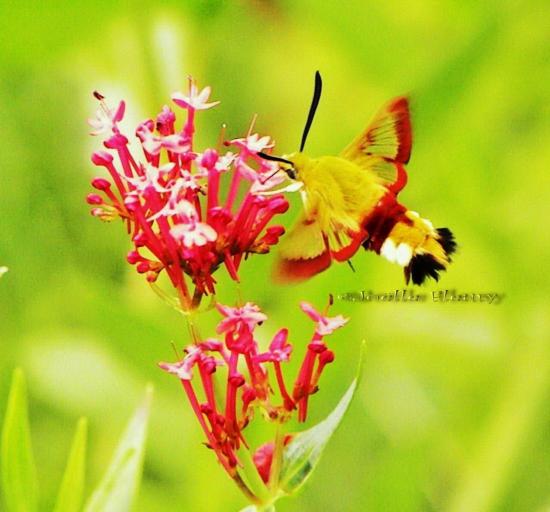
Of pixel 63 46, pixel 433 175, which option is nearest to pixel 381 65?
pixel 433 175

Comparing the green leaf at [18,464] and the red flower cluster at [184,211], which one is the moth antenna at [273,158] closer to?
the red flower cluster at [184,211]

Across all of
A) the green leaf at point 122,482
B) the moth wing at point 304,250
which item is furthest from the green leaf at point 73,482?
the moth wing at point 304,250

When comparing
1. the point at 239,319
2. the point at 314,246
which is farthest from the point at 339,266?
the point at 239,319

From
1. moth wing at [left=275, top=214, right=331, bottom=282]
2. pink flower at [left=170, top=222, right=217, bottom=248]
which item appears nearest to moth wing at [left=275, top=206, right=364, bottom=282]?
moth wing at [left=275, top=214, right=331, bottom=282]

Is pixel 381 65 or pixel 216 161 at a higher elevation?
pixel 381 65

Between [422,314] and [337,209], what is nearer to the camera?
[337,209]

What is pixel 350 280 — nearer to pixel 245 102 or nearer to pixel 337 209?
pixel 337 209
